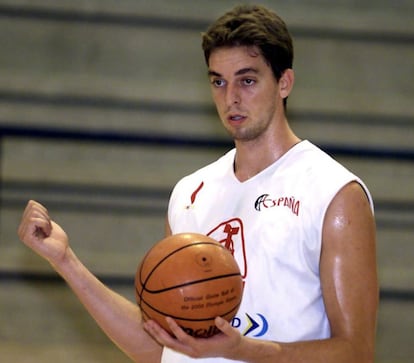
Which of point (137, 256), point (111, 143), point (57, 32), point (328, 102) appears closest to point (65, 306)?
point (137, 256)

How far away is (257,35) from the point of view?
238 centimetres

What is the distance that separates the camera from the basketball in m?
1.97

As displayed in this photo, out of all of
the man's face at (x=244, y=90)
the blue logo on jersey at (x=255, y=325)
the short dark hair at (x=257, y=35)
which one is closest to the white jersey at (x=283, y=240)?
the blue logo on jersey at (x=255, y=325)

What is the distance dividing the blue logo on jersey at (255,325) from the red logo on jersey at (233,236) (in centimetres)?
12

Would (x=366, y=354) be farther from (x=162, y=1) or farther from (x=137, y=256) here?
(x=162, y=1)

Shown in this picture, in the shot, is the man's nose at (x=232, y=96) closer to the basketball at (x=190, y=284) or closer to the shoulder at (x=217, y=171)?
the shoulder at (x=217, y=171)

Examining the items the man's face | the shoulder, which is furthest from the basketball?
the shoulder

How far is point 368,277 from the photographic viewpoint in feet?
7.16

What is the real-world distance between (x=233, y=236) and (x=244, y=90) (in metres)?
0.41

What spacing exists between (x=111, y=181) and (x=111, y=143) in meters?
0.21

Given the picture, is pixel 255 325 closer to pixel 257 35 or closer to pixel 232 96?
pixel 232 96

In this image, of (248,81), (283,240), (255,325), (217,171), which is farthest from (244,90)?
(255,325)

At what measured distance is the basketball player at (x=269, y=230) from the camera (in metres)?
2.16

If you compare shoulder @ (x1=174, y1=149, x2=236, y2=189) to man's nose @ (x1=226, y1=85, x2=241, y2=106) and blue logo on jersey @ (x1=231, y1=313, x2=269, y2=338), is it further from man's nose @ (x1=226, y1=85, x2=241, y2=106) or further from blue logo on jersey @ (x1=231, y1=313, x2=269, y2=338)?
blue logo on jersey @ (x1=231, y1=313, x2=269, y2=338)
